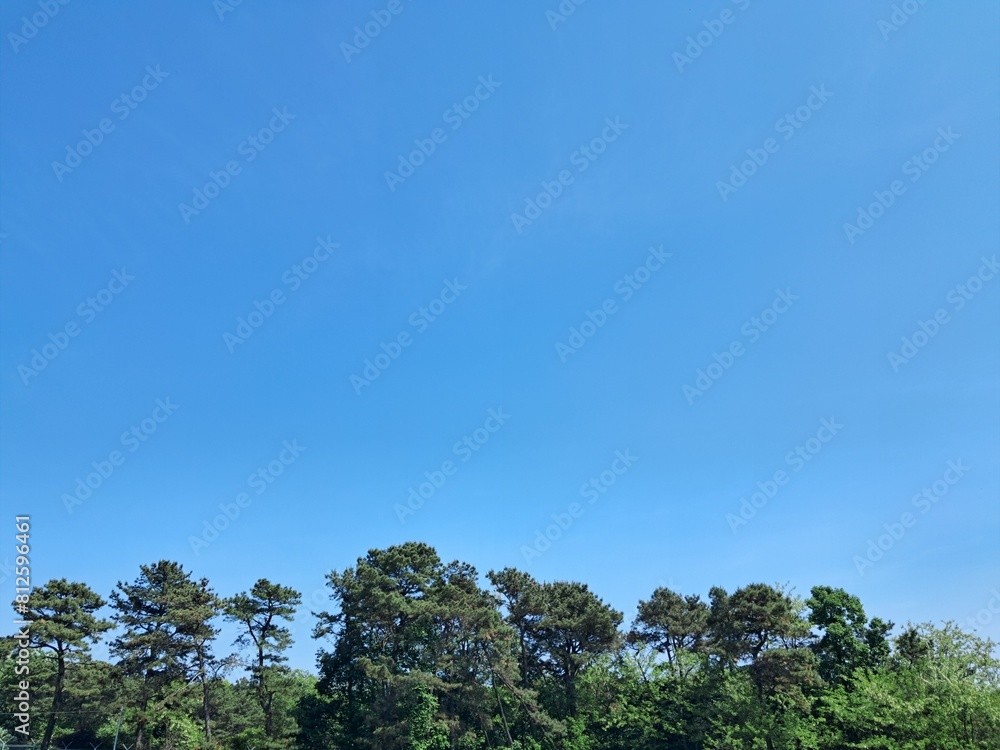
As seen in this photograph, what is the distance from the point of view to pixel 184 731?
34969 millimetres

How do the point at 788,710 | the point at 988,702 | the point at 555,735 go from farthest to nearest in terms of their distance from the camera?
1. the point at 555,735
2. the point at 788,710
3. the point at 988,702

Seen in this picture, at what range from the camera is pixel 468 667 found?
39.9m

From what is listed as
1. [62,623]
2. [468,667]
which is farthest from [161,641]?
[468,667]

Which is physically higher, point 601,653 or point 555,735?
point 601,653

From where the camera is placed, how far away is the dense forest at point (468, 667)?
35156 mm

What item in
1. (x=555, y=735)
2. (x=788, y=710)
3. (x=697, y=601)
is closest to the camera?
(x=788, y=710)

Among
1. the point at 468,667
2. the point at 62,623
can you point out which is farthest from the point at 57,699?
the point at 468,667

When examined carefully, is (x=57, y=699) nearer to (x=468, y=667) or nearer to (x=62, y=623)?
(x=62, y=623)

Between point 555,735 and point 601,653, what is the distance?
20.7 feet

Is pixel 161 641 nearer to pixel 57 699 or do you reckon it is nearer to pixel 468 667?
pixel 57 699

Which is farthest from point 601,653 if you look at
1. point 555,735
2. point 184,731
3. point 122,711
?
point 122,711

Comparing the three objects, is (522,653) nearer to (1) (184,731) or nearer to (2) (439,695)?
(2) (439,695)

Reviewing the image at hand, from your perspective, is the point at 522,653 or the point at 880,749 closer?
the point at 880,749

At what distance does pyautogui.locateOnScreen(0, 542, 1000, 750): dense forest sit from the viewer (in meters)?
35.2
